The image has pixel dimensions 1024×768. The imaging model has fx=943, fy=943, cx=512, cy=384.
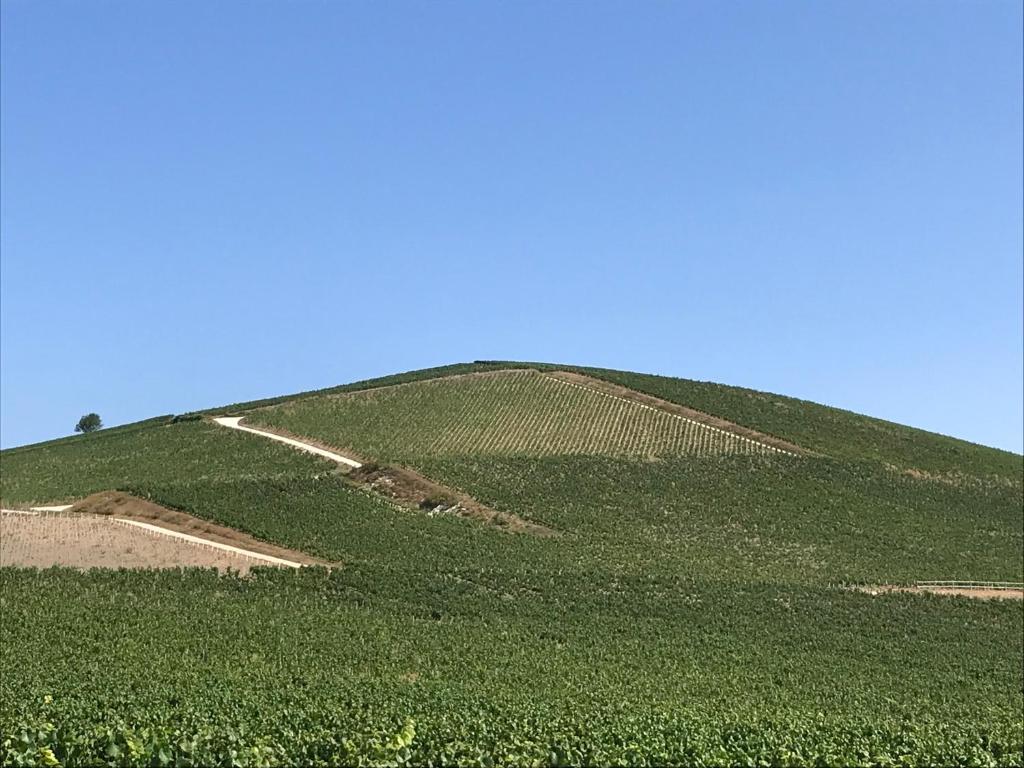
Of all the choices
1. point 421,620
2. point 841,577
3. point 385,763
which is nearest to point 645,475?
point 841,577

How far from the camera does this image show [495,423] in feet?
271

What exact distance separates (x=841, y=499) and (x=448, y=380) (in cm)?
4887

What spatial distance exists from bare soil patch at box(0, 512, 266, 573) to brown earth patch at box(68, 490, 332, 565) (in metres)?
2.24

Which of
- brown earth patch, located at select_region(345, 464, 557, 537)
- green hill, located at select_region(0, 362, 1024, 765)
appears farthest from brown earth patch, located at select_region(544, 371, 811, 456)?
brown earth patch, located at select_region(345, 464, 557, 537)

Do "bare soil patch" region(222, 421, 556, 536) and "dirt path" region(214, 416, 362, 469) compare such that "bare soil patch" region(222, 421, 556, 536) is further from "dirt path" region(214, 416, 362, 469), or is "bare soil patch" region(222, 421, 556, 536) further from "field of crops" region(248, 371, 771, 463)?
"field of crops" region(248, 371, 771, 463)

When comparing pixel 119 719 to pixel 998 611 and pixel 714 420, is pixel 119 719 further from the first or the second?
pixel 714 420

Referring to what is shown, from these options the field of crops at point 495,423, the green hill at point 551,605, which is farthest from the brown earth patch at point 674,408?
the field of crops at point 495,423

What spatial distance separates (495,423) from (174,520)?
3437 cm

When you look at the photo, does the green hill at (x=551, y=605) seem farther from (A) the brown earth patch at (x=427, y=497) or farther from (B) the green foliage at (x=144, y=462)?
(A) the brown earth patch at (x=427, y=497)

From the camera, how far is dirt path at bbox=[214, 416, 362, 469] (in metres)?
70.1

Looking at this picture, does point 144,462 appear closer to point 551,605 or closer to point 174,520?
point 174,520

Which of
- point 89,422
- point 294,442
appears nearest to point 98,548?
point 294,442

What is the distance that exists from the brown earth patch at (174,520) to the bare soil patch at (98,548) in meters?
2.24

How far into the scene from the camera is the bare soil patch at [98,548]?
4469 cm
